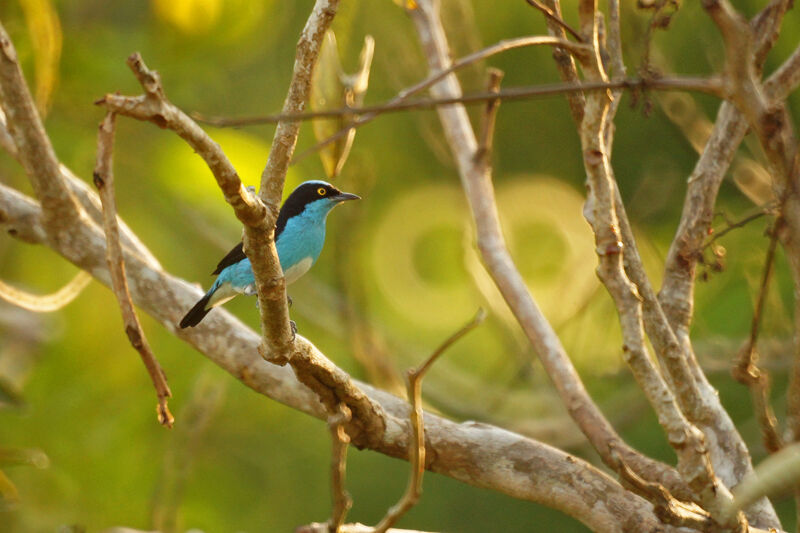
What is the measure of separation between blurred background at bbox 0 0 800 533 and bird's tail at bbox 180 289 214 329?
0.40 metres

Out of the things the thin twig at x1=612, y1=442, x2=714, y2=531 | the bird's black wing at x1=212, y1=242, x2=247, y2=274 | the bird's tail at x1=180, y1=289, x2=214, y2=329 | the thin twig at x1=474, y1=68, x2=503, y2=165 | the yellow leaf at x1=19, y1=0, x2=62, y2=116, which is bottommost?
the thin twig at x1=612, y1=442, x2=714, y2=531

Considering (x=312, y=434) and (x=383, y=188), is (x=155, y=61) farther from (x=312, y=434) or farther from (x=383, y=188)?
(x=383, y=188)

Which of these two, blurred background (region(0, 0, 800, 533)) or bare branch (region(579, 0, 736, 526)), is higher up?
blurred background (region(0, 0, 800, 533))

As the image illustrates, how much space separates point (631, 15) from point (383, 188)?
6.32 m

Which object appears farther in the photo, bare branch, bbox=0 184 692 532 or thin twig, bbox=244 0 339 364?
bare branch, bbox=0 184 692 532

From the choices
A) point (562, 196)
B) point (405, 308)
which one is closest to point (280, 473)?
point (405, 308)

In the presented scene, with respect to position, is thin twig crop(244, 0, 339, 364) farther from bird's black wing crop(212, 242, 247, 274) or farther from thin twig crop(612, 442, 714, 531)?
bird's black wing crop(212, 242, 247, 274)

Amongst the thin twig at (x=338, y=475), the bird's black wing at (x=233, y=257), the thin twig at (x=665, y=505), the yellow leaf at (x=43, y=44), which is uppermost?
the yellow leaf at (x=43, y=44)

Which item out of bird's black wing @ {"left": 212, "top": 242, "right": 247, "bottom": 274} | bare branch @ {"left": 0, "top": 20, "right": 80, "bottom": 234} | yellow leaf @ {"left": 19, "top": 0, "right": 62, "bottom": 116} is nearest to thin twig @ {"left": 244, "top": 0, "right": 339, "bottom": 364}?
bird's black wing @ {"left": 212, "top": 242, "right": 247, "bottom": 274}

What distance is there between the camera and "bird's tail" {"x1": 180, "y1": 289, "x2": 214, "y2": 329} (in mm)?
3910

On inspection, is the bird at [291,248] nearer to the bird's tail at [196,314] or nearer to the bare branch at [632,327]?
the bird's tail at [196,314]

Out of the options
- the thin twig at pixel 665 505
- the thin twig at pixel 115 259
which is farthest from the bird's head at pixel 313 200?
the thin twig at pixel 665 505

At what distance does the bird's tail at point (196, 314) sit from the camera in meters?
3.91

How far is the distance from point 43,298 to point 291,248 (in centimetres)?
105
